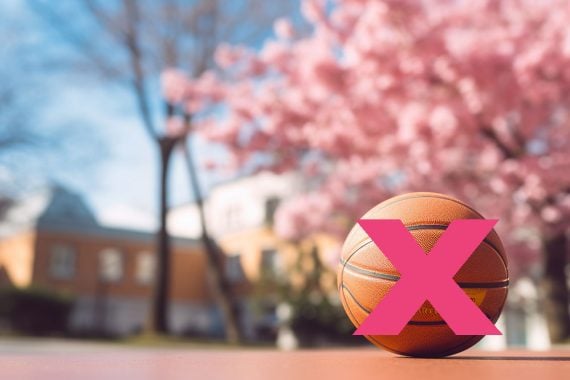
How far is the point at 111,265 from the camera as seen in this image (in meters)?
34.4

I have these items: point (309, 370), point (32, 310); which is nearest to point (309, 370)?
point (309, 370)

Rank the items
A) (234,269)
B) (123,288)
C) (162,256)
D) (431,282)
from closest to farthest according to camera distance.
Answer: (431,282) → (162,256) → (123,288) → (234,269)

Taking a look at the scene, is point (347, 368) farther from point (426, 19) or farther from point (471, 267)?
point (426, 19)

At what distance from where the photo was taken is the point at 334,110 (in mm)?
10672

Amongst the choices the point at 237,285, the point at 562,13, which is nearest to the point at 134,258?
the point at 237,285

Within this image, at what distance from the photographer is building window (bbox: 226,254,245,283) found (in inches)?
1375

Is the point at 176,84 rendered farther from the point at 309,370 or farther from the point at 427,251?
the point at 309,370

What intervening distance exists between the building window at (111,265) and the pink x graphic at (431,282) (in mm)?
31953

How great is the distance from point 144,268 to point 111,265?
1871 millimetres

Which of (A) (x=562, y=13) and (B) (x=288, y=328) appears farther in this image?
(B) (x=288, y=328)

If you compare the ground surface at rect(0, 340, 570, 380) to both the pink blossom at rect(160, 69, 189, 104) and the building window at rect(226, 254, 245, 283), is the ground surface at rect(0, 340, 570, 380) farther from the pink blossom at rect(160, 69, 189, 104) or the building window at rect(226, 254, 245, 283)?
the building window at rect(226, 254, 245, 283)

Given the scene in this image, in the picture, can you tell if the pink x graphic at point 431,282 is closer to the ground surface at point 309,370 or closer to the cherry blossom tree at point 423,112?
the ground surface at point 309,370

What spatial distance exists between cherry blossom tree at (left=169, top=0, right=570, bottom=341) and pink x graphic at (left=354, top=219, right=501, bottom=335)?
18.2 feet

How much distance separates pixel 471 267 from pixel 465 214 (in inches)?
13.2
